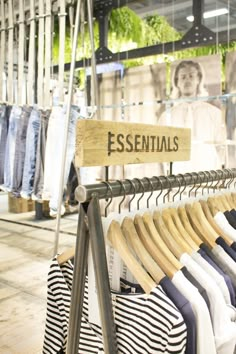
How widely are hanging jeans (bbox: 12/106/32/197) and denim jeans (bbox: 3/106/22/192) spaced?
65mm

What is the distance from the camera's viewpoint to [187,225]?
1.28m

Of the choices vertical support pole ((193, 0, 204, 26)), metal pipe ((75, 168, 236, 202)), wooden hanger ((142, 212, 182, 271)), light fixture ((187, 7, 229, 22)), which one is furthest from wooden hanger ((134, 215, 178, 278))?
light fixture ((187, 7, 229, 22))

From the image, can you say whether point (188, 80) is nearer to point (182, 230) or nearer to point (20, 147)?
point (20, 147)

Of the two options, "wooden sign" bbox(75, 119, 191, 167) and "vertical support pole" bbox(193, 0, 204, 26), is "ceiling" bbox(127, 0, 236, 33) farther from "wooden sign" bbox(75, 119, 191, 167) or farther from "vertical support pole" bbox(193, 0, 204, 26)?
"wooden sign" bbox(75, 119, 191, 167)

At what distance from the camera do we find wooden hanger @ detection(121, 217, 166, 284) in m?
1.00

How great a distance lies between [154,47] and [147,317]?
3.15 meters

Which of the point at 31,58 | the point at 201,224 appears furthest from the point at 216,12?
→ the point at 201,224

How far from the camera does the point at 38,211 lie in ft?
18.7

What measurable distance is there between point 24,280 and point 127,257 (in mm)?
2363

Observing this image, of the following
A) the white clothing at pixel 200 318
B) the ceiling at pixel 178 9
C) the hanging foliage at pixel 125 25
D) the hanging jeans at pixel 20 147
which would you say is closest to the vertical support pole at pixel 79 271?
the white clothing at pixel 200 318

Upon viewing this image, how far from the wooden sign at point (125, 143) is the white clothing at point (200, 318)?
0.39 m

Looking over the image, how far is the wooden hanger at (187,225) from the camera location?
4.05 ft

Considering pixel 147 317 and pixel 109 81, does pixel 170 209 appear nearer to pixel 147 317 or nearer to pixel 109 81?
pixel 147 317

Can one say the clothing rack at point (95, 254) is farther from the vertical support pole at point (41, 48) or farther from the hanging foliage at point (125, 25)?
the hanging foliage at point (125, 25)
